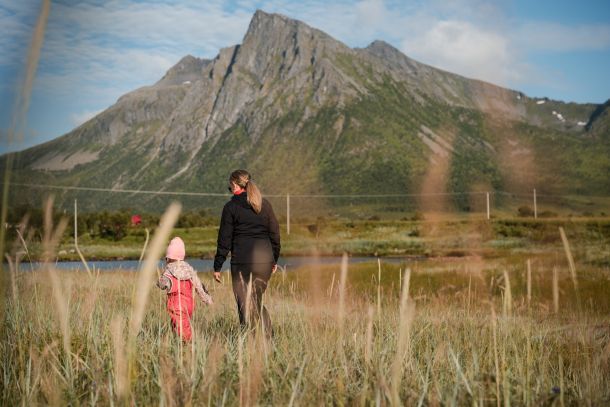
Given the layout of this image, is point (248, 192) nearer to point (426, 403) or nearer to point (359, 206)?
point (426, 403)

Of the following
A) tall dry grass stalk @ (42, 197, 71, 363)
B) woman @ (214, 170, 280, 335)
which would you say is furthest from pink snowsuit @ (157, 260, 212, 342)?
tall dry grass stalk @ (42, 197, 71, 363)

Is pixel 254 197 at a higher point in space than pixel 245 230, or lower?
higher

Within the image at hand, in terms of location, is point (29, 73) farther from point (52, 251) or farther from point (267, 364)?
point (267, 364)

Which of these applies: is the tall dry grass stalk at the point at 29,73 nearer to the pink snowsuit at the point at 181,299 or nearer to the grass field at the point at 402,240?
the pink snowsuit at the point at 181,299

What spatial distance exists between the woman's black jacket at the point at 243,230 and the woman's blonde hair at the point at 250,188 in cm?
13

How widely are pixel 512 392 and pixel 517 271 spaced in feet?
55.4

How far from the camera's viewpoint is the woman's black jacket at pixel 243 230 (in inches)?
253

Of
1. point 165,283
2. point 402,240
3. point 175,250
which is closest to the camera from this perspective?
point 165,283

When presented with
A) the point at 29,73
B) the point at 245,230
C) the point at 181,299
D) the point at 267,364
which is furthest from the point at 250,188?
the point at 29,73

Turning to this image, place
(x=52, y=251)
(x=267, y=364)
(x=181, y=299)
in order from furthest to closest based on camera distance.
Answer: (x=181, y=299) → (x=267, y=364) → (x=52, y=251)

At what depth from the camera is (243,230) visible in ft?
21.4

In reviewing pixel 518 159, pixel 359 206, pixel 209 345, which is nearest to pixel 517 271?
pixel 209 345

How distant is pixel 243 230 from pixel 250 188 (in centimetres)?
43

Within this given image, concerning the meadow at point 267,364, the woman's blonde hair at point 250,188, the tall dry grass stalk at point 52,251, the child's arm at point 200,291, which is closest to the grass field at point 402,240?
the woman's blonde hair at point 250,188
